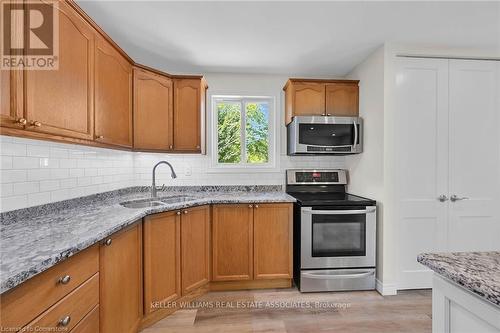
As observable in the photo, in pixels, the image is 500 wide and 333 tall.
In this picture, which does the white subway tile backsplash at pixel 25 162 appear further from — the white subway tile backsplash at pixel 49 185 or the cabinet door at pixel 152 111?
the cabinet door at pixel 152 111

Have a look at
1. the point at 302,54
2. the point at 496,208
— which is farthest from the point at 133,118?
the point at 496,208

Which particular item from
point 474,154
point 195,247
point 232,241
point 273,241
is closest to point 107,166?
point 195,247

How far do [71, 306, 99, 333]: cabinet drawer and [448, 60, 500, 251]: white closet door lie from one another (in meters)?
3.06

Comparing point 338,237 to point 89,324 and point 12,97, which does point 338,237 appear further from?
point 12,97

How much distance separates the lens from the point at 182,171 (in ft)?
9.64

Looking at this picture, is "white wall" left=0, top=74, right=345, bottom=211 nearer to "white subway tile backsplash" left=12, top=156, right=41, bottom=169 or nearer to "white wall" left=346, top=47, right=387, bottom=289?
"white subway tile backsplash" left=12, top=156, right=41, bottom=169

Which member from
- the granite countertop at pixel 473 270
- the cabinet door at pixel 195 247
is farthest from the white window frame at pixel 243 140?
the granite countertop at pixel 473 270

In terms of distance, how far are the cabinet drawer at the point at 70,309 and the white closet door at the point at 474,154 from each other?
3062mm

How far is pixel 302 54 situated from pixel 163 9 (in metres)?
1.43

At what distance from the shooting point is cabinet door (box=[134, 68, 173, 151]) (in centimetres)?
232

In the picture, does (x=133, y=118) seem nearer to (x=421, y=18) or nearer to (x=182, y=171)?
(x=182, y=171)

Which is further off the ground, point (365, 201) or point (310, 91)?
point (310, 91)

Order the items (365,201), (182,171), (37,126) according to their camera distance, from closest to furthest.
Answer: (37,126) → (365,201) → (182,171)

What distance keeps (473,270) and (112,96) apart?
7.71 feet
